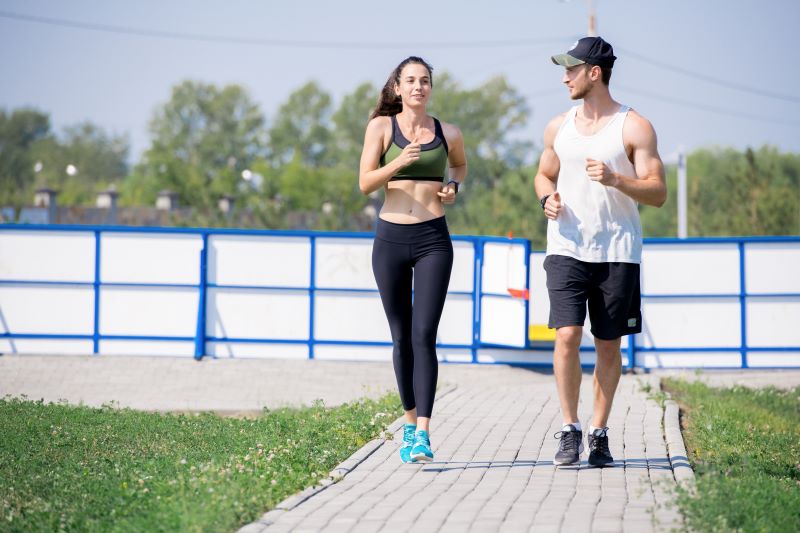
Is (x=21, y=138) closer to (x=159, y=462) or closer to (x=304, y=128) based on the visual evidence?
(x=304, y=128)

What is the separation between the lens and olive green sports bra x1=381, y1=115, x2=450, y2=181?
702 cm

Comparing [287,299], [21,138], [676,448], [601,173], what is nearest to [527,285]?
[287,299]

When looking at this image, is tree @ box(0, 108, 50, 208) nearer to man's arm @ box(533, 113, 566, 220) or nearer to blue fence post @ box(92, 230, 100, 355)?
blue fence post @ box(92, 230, 100, 355)

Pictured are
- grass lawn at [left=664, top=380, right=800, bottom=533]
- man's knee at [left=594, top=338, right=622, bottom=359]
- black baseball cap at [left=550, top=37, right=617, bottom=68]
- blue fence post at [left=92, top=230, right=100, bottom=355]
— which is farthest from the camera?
blue fence post at [left=92, top=230, right=100, bottom=355]

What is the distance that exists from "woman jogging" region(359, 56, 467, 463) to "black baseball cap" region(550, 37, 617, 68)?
78cm

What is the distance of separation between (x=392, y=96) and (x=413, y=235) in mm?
873

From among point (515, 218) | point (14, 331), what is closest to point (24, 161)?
point (515, 218)

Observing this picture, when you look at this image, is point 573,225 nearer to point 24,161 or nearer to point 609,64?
point 609,64

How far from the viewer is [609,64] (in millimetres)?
6859

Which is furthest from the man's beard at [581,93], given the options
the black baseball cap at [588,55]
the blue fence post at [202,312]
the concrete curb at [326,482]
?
the blue fence post at [202,312]

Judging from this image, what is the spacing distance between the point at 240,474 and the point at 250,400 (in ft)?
22.5

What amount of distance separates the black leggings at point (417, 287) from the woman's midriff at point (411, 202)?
0.12ft

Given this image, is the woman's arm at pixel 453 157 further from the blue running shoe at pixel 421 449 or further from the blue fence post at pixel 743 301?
the blue fence post at pixel 743 301

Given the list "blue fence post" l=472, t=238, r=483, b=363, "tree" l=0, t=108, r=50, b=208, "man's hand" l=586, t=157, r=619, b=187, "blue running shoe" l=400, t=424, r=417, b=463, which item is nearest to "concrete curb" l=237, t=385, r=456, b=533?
"blue running shoe" l=400, t=424, r=417, b=463
